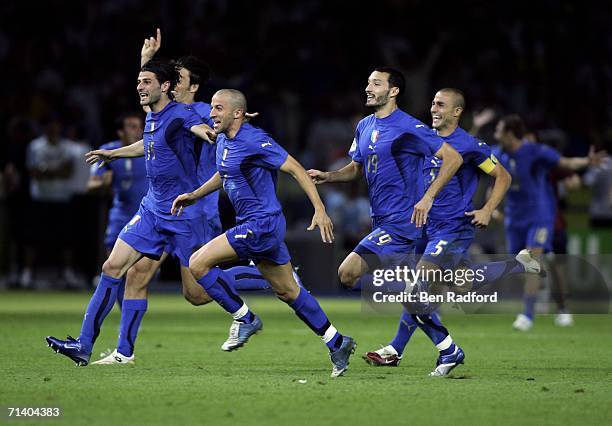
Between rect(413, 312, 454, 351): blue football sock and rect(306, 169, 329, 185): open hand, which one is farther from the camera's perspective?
rect(306, 169, 329, 185): open hand

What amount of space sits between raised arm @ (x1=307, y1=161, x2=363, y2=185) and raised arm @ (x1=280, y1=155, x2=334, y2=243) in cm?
77

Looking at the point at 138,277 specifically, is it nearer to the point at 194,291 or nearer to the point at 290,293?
the point at 194,291

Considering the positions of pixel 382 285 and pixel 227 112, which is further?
pixel 382 285

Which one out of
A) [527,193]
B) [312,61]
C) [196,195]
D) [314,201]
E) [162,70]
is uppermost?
[312,61]

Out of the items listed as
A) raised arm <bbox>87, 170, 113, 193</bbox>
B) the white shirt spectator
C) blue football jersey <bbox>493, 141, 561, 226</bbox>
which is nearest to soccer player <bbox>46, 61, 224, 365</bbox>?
raised arm <bbox>87, 170, 113, 193</bbox>

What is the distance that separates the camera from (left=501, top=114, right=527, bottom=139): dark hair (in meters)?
16.6

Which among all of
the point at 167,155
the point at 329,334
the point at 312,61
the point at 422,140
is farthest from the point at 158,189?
the point at 312,61

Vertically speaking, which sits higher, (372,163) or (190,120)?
(190,120)

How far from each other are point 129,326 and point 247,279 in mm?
1345

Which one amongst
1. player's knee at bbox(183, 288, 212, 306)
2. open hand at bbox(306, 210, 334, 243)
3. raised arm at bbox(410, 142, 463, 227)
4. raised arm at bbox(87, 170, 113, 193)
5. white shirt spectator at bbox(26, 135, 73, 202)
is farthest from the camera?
white shirt spectator at bbox(26, 135, 73, 202)

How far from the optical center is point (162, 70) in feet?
38.5

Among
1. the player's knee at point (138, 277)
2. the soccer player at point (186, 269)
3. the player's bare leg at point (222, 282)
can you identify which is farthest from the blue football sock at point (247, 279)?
the player's knee at point (138, 277)

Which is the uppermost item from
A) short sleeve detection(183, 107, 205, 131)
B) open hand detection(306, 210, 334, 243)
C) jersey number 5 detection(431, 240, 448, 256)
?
short sleeve detection(183, 107, 205, 131)

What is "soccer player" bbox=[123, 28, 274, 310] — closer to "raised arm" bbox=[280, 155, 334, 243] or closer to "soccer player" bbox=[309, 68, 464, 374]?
"soccer player" bbox=[309, 68, 464, 374]
